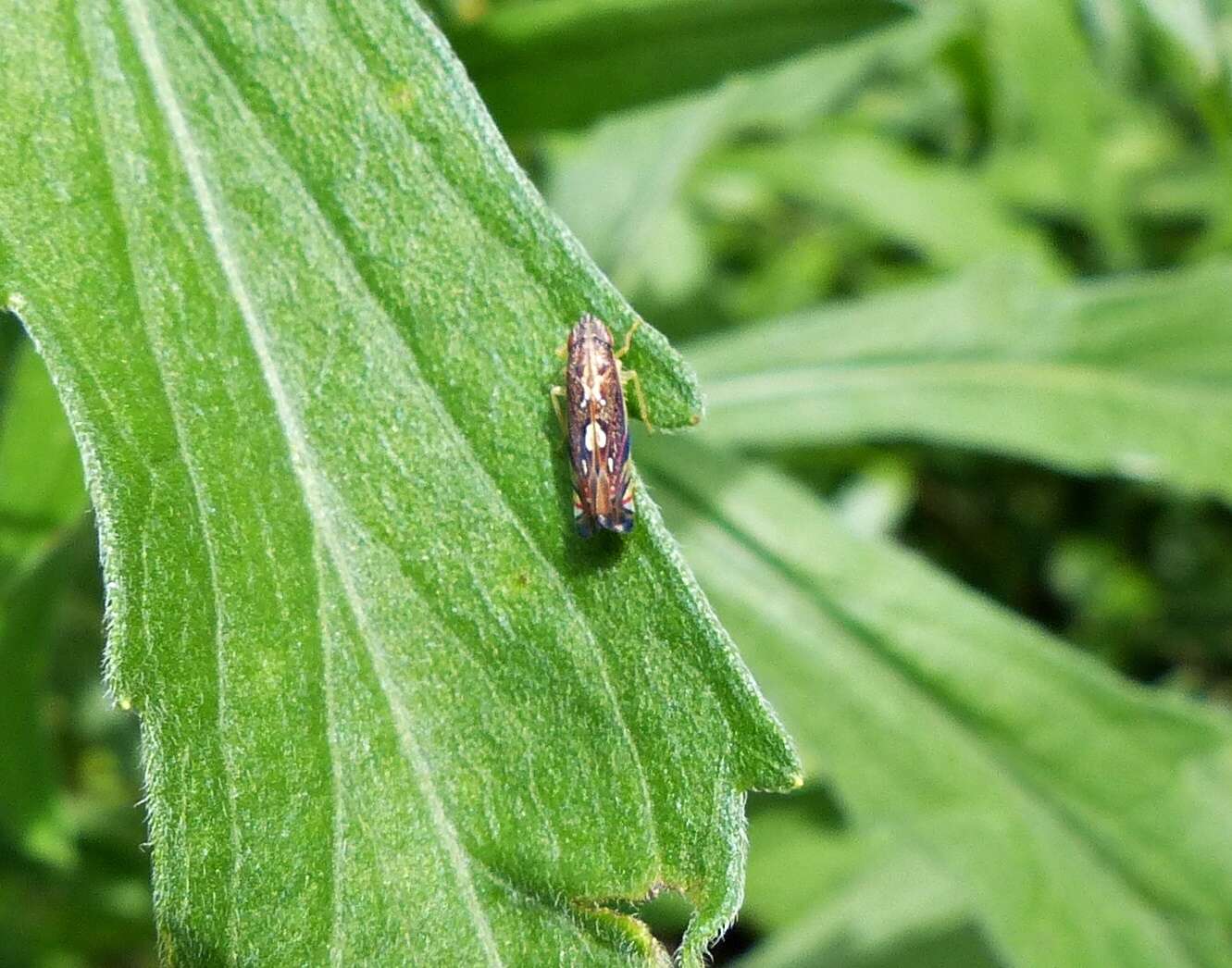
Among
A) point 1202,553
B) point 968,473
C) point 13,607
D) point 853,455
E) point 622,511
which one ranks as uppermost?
point 622,511

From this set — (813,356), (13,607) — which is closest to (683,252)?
(813,356)

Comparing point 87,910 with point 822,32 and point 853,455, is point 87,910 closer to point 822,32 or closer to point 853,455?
point 853,455

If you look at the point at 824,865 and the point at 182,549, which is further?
the point at 824,865

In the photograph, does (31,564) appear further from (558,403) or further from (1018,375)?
(1018,375)

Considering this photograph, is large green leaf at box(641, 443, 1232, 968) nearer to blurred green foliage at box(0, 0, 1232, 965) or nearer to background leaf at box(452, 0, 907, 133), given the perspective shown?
blurred green foliage at box(0, 0, 1232, 965)

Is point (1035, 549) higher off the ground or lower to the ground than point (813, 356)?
lower

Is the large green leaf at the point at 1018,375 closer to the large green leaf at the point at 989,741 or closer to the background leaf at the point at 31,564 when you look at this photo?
the large green leaf at the point at 989,741

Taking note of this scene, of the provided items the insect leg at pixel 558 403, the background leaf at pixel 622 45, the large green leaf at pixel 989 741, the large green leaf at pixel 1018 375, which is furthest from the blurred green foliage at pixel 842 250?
the insect leg at pixel 558 403
